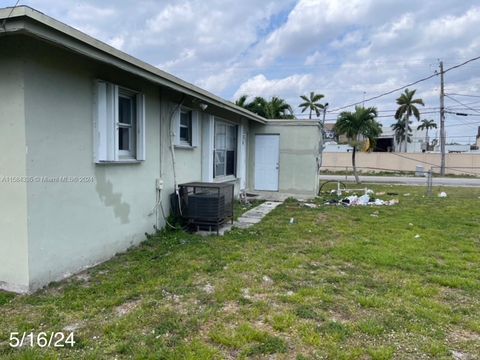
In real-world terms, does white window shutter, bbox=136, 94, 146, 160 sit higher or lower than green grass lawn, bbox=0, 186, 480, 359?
higher

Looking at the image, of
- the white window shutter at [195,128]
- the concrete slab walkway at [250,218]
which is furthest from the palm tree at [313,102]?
the white window shutter at [195,128]

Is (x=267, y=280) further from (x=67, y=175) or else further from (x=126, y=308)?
(x=67, y=175)

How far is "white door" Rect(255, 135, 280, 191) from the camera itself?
12156 millimetres

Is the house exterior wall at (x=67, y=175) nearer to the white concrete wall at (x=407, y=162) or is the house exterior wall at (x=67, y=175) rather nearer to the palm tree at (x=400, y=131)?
the white concrete wall at (x=407, y=162)

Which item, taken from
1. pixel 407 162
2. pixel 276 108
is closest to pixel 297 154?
pixel 276 108

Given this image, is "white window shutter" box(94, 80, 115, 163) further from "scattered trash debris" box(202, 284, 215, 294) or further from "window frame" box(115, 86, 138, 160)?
"scattered trash debris" box(202, 284, 215, 294)

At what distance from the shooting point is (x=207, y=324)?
311 centimetres

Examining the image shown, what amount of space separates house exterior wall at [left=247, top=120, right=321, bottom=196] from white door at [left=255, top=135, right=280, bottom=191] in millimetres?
170

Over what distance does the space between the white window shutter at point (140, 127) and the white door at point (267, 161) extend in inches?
279

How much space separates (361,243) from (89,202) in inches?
168

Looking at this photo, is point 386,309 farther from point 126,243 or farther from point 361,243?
point 126,243

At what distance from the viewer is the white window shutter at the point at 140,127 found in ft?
17.9

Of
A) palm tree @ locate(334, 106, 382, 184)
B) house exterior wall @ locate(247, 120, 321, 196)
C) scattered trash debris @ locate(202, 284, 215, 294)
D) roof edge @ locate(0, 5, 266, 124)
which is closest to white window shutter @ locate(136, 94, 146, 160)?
roof edge @ locate(0, 5, 266, 124)
